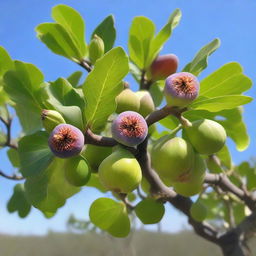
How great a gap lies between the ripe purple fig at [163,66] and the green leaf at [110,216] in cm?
36

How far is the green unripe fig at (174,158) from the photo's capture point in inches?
24.6

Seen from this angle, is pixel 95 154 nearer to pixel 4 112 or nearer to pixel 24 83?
pixel 24 83

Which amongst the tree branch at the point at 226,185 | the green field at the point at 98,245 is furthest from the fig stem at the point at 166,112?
the green field at the point at 98,245

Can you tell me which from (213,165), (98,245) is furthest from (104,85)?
(98,245)

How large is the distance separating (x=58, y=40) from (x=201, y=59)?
1.26 feet

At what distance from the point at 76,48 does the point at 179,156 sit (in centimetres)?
45

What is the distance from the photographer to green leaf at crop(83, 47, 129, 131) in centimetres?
64

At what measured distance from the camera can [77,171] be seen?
66cm

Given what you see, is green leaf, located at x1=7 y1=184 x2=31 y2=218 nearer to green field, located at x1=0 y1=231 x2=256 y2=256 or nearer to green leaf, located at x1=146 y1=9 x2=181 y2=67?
green leaf, located at x1=146 y1=9 x2=181 y2=67

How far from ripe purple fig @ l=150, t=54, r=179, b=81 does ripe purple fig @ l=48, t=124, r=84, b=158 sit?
419 mm

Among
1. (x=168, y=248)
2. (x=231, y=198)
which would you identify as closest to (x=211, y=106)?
(x=231, y=198)

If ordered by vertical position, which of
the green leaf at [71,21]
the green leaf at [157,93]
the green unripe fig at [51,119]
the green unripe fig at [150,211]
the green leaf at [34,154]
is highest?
the green leaf at [71,21]

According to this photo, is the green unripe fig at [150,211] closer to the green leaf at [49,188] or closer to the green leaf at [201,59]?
the green leaf at [49,188]

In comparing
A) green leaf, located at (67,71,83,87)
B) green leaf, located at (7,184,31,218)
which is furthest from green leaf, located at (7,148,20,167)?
green leaf, located at (67,71,83,87)
